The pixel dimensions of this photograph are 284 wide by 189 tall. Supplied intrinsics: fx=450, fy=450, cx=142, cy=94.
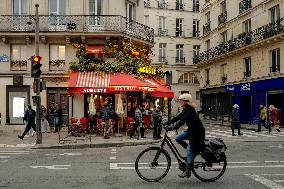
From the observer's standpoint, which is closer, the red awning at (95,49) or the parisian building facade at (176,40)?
the red awning at (95,49)

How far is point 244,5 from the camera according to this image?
3781 cm

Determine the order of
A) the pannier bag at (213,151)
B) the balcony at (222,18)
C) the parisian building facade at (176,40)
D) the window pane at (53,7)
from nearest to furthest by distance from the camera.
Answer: the pannier bag at (213,151), the window pane at (53,7), the balcony at (222,18), the parisian building facade at (176,40)

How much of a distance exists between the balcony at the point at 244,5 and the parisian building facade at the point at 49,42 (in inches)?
580

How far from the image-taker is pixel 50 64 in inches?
1032

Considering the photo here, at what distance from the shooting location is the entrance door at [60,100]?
2622 cm

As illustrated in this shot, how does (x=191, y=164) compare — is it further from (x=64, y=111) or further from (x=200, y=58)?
(x=200, y=58)

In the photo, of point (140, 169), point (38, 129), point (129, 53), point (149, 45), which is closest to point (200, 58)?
point (149, 45)

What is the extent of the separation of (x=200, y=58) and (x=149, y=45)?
1928cm

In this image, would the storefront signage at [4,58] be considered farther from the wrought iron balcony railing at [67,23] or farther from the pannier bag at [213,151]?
the pannier bag at [213,151]

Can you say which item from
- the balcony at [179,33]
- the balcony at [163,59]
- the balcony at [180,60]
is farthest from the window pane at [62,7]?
the balcony at [179,33]

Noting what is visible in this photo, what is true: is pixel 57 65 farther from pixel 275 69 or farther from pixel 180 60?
pixel 180 60

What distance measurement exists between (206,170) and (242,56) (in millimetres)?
30430

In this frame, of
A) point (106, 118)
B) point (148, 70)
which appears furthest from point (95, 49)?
point (106, 118)

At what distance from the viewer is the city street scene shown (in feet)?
29.0
